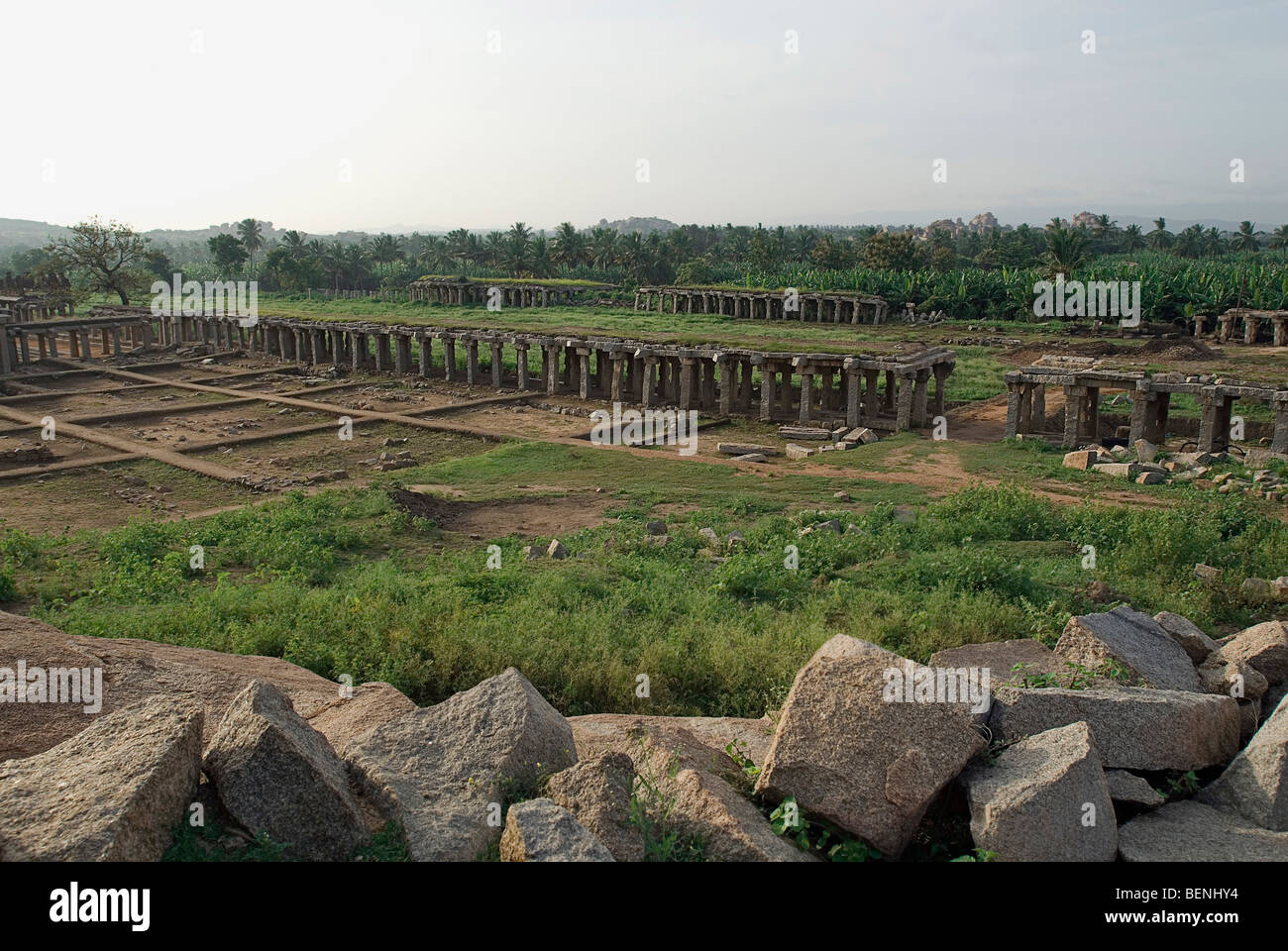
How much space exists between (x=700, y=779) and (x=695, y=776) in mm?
38

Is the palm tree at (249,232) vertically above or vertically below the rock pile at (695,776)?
above

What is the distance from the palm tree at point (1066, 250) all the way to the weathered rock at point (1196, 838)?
5300 centimetres

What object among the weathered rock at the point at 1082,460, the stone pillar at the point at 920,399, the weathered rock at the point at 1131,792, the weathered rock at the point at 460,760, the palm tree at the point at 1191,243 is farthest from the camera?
the palm tree at the point at 1191,243

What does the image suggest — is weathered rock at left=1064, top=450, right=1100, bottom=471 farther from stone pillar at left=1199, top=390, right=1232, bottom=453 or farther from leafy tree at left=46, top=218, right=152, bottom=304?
leafy tree at left=46, top=218, right=152, bottom=304

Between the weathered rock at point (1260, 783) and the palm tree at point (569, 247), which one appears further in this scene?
the palm tree at point (569, 247)

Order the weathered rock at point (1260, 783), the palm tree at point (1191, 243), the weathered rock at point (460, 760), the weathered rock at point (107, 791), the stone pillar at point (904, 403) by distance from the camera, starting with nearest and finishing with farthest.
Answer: the weathered rock at point (107, 791)
the weathered rock at point (460, 760)
the weathered rock at point (1260, 783)
the stone pillar at point (904, 403)
the palm tree at point (1191, 243)

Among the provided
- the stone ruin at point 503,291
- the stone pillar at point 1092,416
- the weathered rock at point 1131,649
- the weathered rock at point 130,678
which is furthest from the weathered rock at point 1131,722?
the stone ruin at point 503,291

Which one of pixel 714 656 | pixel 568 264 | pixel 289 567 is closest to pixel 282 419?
pixel 289 567

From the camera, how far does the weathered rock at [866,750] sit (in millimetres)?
5348

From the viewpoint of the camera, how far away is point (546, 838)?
4.80 meters

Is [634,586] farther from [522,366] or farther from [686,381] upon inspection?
[522,366]

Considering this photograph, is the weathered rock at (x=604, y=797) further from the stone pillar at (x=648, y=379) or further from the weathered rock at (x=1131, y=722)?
the stone pillar at (x=648, y=379)

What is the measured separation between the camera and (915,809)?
532cm

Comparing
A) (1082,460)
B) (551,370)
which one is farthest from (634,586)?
(551,370)
